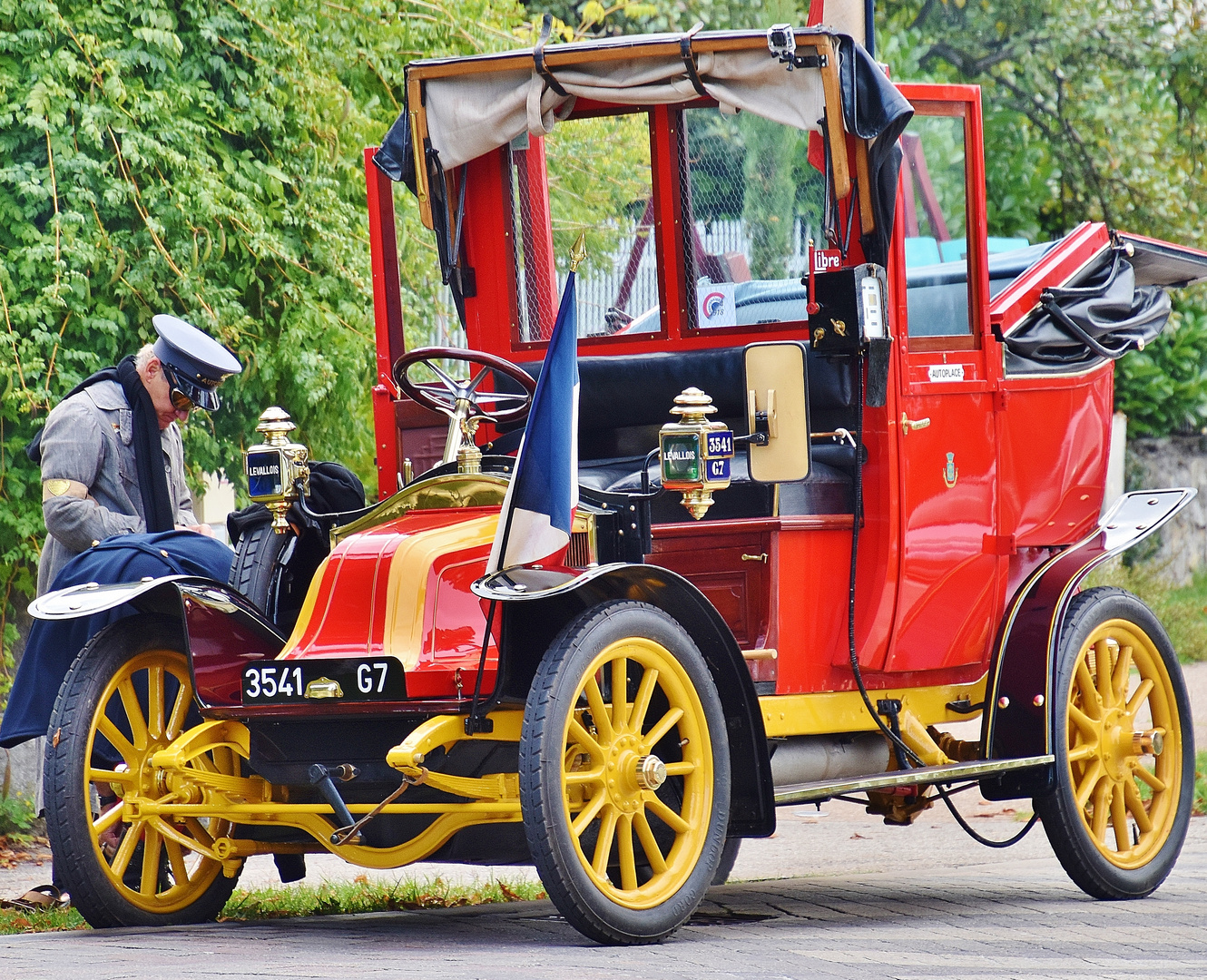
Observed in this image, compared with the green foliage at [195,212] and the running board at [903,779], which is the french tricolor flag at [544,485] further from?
the green foliage at [195,212]

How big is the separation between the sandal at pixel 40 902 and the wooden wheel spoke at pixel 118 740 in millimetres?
1045

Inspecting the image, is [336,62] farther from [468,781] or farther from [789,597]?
[468,781]

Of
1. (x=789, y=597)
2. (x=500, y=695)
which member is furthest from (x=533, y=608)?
(x=789, y=597)

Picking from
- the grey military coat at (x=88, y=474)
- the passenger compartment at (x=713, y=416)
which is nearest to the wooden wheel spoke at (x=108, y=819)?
the grey military coat at (x=88, y=474)

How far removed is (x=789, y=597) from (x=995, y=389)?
3.80 ft

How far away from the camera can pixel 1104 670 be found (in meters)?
6.28

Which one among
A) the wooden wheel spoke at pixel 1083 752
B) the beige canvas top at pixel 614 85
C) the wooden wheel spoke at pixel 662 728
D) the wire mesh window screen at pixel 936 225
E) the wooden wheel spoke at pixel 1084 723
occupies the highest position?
the beige canvas top at pixel 614 85

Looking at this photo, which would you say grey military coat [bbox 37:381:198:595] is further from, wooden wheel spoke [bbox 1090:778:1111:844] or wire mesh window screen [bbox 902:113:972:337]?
wooden wheel spoke [bbox 1090:778:1111:844]

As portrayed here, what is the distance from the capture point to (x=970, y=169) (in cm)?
609

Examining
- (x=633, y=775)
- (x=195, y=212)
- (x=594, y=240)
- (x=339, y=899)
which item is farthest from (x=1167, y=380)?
(x=633, y=775)

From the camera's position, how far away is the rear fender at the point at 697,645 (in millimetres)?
4668

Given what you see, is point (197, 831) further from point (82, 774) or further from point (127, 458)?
point (127, 458)

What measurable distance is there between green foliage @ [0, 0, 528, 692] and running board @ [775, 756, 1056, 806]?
4.15 metres

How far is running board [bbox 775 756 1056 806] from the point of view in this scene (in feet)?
16.5
